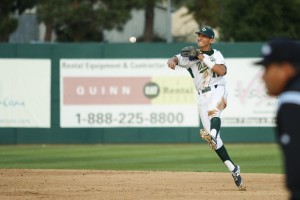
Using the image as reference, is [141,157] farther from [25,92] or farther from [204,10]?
[204,10]

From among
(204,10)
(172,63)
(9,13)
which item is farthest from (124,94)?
(204,10)

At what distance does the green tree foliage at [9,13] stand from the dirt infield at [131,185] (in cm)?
2981

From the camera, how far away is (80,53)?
72.9ft

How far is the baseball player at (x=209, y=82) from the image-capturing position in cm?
1063

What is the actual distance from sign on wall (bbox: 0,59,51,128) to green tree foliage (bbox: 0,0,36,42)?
20544 millimetres

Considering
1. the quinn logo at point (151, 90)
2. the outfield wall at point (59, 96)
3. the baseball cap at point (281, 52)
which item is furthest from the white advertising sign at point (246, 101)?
the baseball cap at point (281, 52)

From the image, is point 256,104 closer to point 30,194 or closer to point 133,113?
point 133,113

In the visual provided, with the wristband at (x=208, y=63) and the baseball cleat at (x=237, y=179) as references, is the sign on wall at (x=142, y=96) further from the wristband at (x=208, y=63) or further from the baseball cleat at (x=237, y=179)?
the wristband at (x=208, y=63)

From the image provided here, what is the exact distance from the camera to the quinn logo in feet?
72.4

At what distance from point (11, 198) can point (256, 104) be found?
43.0 ft

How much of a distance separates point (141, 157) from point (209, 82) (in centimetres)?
668

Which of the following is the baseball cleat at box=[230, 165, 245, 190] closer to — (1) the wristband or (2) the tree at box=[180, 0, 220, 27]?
(1) the wristband

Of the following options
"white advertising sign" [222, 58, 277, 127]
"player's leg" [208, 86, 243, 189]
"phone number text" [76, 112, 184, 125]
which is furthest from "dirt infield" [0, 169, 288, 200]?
"white advertising sign" [222, 58, 277, 127]

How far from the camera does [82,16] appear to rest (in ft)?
160
